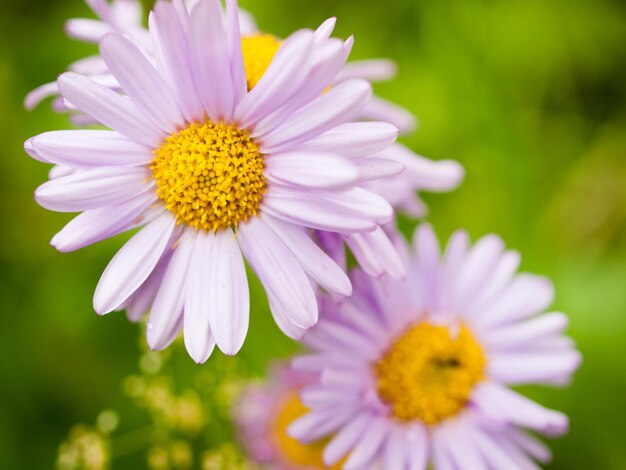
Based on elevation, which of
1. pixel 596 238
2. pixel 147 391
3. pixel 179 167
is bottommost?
pixel 147 391

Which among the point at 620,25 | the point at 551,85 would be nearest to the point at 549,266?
the point at 551,85

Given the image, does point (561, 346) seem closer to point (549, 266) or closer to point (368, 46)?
point (549, 266)

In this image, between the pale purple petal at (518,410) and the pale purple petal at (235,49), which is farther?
the pale purple petal at (518,410)

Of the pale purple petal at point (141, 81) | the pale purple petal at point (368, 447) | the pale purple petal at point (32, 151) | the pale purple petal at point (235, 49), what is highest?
the pale purple petal at point (235, 49)

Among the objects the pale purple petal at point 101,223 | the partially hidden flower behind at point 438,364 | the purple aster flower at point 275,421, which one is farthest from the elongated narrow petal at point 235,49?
the purple aster flower at point 275,421

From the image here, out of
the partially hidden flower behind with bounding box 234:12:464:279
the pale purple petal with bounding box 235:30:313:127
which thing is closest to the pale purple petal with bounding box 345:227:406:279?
the partially hidden flower behind with bounding box 234:12:464:279

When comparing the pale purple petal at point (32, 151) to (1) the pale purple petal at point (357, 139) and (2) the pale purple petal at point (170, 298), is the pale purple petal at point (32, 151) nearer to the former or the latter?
(2) the pale purple petal at point (170, 298)

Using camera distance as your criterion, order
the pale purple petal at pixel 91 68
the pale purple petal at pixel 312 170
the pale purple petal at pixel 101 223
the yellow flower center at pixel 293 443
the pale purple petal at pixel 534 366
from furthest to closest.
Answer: the yellow flower center at pixel 293 443 → the pale purple petal at pixel 534 366 → the pale purple petal at pixel 91 68 → the pale purple petal at pixel 101 223 → the pale purple petal at pixel 312 170
